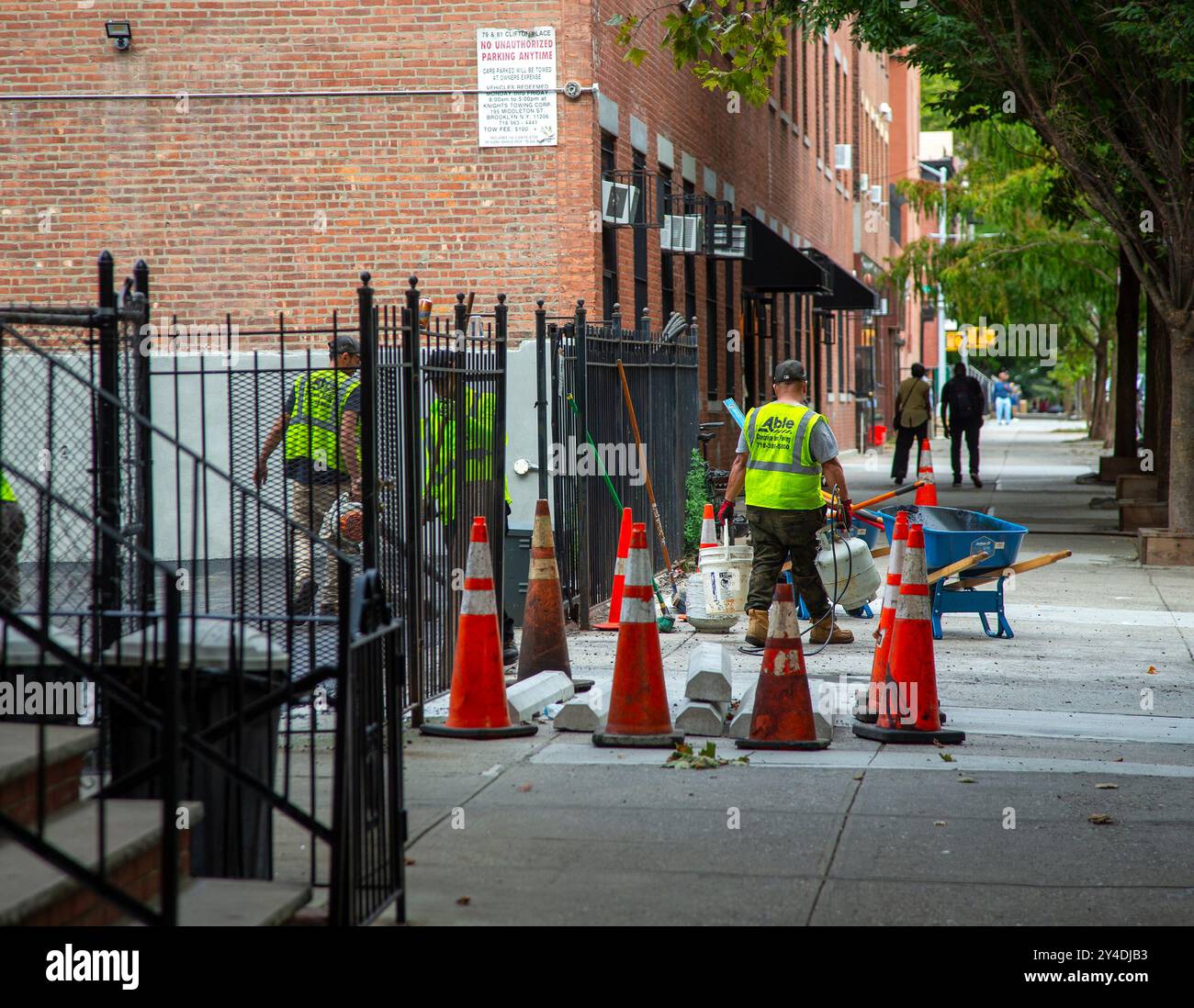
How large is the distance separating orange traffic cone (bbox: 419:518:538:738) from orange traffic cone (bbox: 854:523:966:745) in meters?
1.72

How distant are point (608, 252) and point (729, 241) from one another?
14.2 feet

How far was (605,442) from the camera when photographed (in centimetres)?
1288

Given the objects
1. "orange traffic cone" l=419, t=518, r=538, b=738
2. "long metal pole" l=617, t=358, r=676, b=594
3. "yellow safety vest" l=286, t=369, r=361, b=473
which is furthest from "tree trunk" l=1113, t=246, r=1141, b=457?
"orange traffic cone" l=419, t=518, r=538, b=738

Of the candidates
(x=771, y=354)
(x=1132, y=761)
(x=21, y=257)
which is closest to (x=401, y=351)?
(x=1132, y=761)

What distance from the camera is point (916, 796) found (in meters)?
6.93

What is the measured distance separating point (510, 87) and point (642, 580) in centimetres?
974

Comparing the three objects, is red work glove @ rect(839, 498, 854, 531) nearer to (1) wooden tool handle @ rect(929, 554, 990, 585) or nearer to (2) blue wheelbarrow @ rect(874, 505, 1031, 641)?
(2) blue wheelbarrow @ rect(874, 505, 1031, 641)

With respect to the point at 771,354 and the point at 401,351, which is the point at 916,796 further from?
the point at 771,354

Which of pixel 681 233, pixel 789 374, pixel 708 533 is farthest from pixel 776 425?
pixel 681 233

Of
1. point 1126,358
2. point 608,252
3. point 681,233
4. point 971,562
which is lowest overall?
point 971,562

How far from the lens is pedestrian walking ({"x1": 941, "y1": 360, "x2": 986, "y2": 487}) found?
28000 millimetres

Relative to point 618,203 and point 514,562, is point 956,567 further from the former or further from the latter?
point 618,203

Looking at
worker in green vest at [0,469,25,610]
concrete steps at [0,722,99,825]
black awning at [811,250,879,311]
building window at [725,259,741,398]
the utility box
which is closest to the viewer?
concrete steps at [0,722,99,825]

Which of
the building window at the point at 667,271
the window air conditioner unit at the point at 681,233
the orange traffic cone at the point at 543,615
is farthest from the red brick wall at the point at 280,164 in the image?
the orange traffic cone at the point at 543,615
